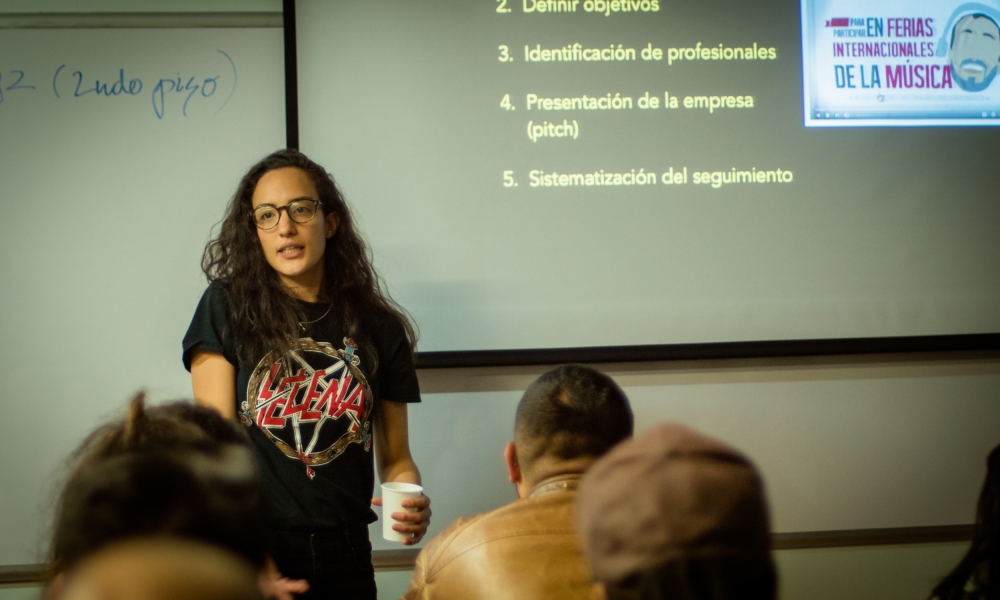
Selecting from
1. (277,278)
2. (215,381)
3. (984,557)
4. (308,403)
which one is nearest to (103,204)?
(277,278)

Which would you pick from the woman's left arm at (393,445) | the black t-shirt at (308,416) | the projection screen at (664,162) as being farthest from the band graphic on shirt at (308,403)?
the projection screen at (664,162)

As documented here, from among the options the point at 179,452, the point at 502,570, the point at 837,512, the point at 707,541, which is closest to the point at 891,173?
the point at 837,512

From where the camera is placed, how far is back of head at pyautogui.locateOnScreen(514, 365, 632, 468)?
1.23 metres

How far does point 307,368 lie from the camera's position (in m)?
1.53

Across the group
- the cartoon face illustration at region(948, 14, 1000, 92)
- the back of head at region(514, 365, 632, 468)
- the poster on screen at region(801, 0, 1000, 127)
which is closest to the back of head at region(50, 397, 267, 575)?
the back of head at region(514, 365, 632, 468)

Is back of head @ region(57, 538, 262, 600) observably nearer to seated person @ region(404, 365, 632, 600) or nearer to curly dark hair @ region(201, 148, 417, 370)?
seated person @ region(404, 365, 632, 600)

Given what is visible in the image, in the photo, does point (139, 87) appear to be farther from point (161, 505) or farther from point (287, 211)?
point (161, 505)

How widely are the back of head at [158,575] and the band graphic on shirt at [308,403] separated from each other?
1011mm

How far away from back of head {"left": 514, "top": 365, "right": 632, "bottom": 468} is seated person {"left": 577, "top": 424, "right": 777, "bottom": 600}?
584 mm

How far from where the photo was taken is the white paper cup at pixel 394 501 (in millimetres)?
1415

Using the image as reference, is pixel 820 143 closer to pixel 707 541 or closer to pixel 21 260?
pixel 707 541

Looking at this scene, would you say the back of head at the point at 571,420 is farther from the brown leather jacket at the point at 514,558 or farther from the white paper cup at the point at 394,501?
the white paper cup at the point at 394,501

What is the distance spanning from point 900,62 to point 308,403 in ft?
6.66

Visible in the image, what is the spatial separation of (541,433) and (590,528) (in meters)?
0.61
